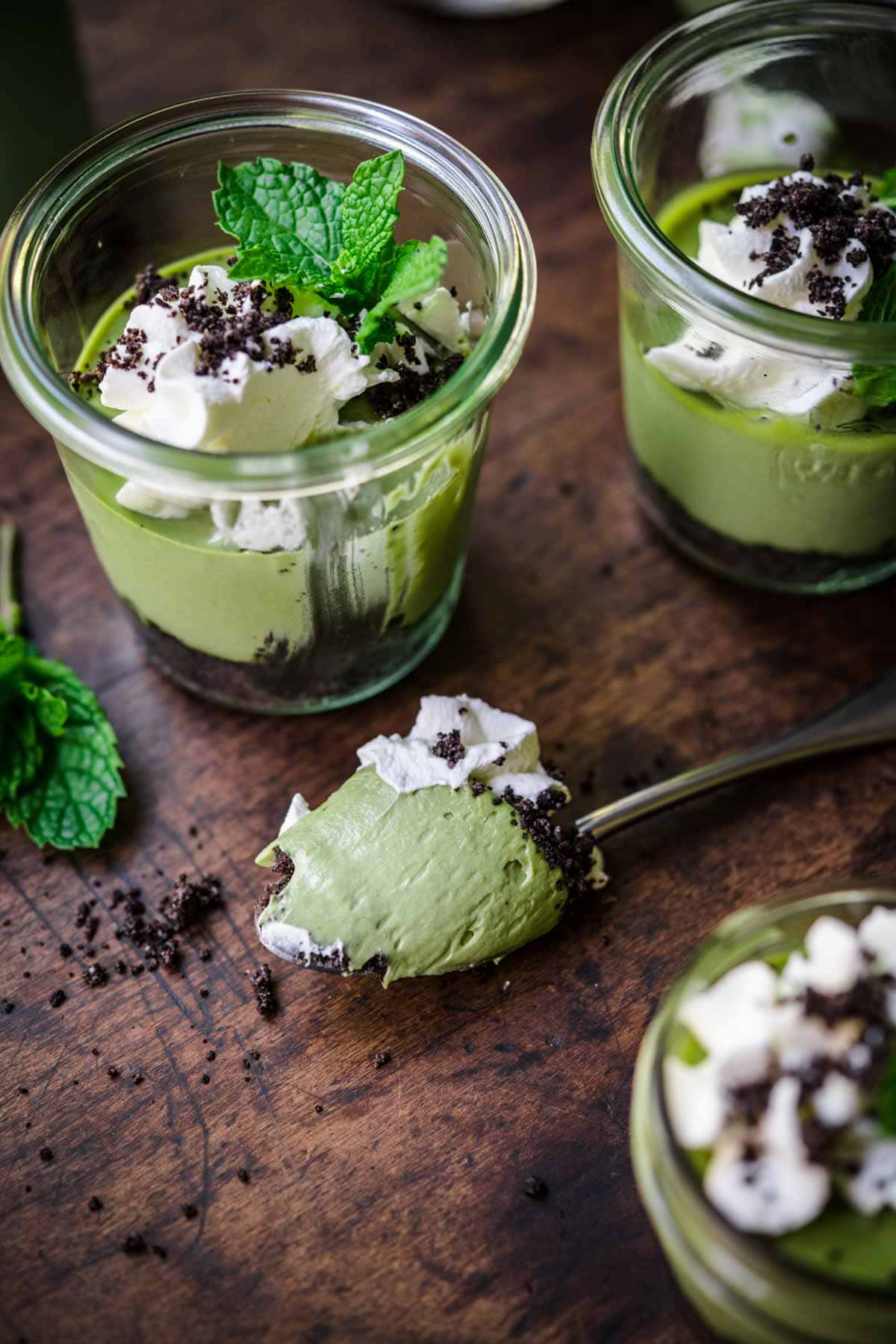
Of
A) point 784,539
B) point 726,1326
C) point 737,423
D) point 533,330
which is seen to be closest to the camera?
point 726,1326

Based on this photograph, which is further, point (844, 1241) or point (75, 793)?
point (75, 793)

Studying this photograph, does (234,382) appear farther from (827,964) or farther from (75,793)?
(827,964)

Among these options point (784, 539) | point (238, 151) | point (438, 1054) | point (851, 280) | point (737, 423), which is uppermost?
point (238, 151)

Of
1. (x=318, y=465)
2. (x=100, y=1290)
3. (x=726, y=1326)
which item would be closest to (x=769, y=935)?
(x=726, y=1326)

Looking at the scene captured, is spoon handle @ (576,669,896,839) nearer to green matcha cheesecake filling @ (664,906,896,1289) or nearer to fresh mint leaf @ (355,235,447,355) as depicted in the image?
green matcha cheesecake filling @ (664,906,896,1289)

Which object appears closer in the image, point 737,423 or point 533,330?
point 737,423

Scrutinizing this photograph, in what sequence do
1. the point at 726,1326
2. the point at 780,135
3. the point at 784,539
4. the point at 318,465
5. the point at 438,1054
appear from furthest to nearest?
1. the point at 780,135
2. the point at 784,539
3. the point at 438,1054
4. the point at 318,465
5. the point at 726,1326

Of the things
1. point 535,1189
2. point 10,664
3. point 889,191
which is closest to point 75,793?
point 10,664

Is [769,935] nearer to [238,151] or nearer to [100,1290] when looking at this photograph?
[100,1290]
